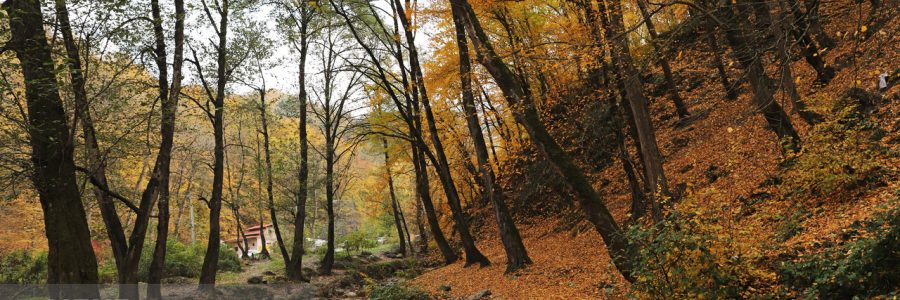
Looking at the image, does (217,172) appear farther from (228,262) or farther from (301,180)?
(228,262)

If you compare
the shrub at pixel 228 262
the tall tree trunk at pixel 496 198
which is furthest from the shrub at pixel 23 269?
the tall tree trunk at pixel 496 198

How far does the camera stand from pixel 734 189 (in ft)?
34.4

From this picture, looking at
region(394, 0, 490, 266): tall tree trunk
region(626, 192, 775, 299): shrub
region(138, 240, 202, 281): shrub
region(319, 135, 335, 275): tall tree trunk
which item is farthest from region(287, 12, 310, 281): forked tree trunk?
region(626, 192, 775, 299): shrub

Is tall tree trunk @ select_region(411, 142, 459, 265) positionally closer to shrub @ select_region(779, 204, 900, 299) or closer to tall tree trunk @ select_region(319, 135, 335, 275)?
tall tree trunk @ select_region(319, 135, 335, 275)

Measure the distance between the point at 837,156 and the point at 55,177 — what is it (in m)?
11.0

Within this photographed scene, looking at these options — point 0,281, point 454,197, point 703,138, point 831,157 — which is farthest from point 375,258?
point 831,157

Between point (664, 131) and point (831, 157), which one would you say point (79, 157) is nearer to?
point (831, 157)

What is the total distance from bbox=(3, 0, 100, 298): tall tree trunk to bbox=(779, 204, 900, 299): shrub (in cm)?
916

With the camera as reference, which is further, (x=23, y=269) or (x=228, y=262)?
(x=228, y=262)

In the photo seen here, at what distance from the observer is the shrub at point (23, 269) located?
16.7 metres

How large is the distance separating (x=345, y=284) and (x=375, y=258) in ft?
34.3

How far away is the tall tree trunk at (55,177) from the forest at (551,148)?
3 cm

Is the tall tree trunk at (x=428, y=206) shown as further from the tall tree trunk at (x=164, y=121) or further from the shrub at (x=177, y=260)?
the shrub at (x=177, y=260)

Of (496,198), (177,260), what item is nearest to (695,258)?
(496,198)
